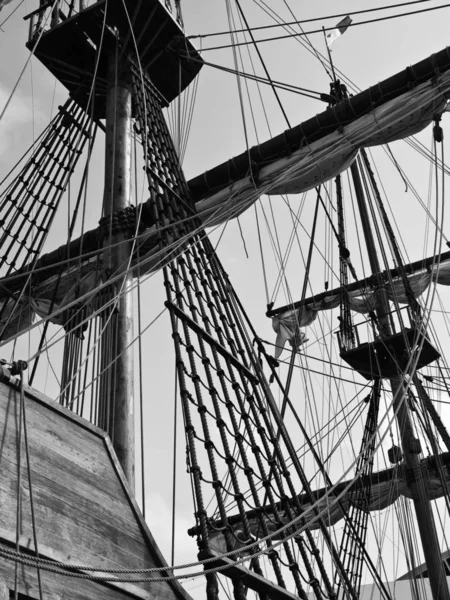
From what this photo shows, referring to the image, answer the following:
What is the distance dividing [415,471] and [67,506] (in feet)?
32.4

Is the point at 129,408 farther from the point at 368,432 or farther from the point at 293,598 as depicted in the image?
the point at 368,432

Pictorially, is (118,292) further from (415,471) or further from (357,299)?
(357,299)

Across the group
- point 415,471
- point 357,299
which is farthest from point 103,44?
point 357,299

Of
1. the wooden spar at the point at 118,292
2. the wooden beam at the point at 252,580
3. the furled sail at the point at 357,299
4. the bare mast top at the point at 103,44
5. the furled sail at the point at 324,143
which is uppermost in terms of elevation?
the furled sail at the point at 357,299

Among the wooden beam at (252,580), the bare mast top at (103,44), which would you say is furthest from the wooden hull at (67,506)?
the bare mast top at (103,44)

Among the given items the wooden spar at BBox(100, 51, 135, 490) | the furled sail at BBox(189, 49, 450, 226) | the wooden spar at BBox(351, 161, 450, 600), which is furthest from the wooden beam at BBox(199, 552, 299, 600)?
the wooden spar at BBox(351, 161, 450, 600)

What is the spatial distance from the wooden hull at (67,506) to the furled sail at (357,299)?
32.8 ft

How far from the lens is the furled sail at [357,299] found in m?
13.8

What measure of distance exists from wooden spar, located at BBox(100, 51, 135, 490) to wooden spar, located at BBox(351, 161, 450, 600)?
210 inches

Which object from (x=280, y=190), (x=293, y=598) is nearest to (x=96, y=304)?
(x=293, y=598)

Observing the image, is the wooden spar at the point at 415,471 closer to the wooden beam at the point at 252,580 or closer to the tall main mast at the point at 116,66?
the tall main mast at the point at 116,66

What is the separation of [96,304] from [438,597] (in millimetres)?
7130

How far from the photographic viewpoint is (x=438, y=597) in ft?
33.3

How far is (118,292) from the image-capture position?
5.42 metres
